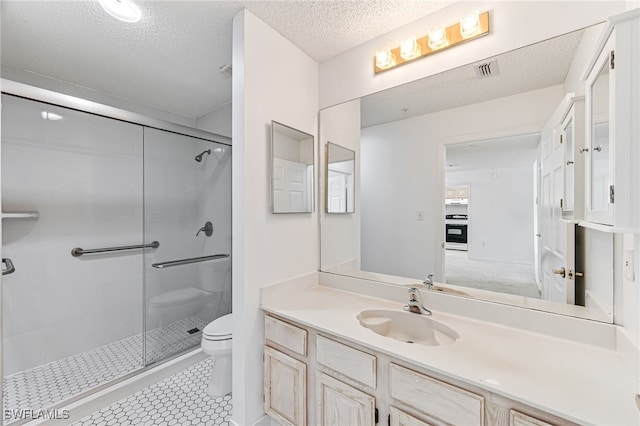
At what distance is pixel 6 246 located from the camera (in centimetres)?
192

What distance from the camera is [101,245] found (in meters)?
2.41

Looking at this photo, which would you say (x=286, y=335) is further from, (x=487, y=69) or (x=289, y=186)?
(x=487, y=69)

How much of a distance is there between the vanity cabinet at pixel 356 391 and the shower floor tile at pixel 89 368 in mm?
1346

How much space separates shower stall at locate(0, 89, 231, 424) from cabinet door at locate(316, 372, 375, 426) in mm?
1644

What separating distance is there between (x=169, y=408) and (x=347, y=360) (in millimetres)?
1428

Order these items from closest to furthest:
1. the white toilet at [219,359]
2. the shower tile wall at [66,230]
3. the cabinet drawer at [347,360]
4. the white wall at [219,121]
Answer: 1. the cabinet drawer at [347,360]
2. the white toilet at [219,359]
3. the shower tile wall at [66,230]
4. the white wall at [219,121]

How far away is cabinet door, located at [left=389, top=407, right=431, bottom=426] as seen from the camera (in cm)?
95

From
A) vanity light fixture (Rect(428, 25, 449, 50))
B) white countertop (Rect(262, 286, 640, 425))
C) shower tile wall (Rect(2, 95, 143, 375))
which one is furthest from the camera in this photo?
shower tile wall (Rect(2, 95, 143, 375))

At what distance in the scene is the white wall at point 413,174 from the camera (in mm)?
1361

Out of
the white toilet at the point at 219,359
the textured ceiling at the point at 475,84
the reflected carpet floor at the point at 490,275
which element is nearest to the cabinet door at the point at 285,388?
the white toilet at the point at 219,359

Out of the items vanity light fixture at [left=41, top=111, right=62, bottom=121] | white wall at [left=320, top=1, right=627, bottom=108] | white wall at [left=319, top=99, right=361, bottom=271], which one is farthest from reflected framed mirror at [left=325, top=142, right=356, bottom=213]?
vanity light fixture at [left=41, top=111, right=62, bottom=121]

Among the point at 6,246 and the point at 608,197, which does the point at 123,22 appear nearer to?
the point at 6,246

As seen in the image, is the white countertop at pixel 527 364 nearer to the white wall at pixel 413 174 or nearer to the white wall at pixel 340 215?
the white wall at pixel 413 174

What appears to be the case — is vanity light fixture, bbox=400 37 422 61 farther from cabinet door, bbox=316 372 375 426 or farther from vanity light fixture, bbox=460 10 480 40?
cabinet door, bbox=316 372 375 426
